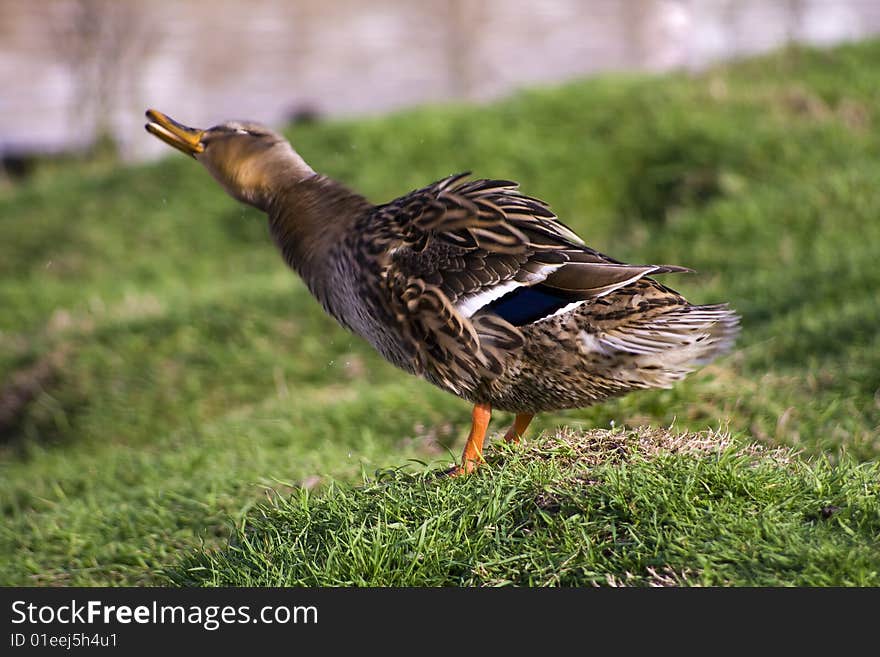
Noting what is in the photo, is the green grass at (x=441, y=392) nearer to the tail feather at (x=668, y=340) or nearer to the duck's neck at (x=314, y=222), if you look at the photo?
the tail feather at (x=668, y=340)

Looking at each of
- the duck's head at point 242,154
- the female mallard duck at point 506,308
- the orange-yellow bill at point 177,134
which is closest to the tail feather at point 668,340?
the female mallard duck at point 506,308

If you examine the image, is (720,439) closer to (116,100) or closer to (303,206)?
(303,206)

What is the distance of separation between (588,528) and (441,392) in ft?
8.36

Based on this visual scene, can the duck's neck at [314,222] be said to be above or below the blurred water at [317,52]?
below

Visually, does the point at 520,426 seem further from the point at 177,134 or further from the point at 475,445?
the point at 177,134

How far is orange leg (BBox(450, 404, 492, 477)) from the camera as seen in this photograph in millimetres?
3498

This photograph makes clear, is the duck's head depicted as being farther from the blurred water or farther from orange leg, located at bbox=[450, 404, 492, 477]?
the blurred water

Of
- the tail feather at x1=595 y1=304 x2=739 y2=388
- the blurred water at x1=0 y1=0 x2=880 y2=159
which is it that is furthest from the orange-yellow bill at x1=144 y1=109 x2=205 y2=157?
the blurred water at x1=0 y1=0 x2=880 y2=159

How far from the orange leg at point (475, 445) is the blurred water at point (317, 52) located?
1314 centimetres

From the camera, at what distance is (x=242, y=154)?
4.12 m

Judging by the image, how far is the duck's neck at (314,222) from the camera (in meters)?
3.82

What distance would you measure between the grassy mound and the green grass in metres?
0.01

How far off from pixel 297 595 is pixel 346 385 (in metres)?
3.70

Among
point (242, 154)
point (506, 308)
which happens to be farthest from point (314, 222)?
point (506, 308)
